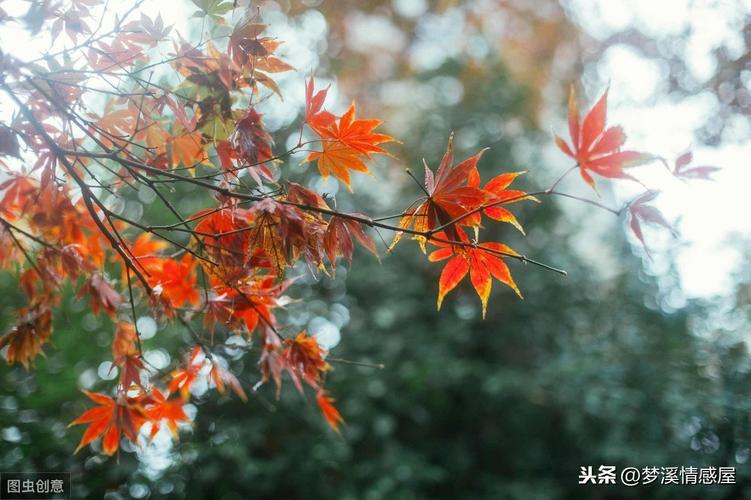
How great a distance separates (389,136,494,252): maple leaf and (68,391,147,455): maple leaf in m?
0.66

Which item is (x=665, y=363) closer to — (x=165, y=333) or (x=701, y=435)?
(x=701, y=435)

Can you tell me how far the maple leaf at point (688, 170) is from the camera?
793 mm

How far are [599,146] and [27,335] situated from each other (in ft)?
3.69

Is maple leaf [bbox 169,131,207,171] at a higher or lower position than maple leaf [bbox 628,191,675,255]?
higher

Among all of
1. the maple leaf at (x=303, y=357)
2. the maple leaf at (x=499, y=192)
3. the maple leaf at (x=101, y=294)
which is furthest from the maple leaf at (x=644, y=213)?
the maple leaf at (x=101, y=294)

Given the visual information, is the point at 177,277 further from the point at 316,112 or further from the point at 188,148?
the point at 316,112

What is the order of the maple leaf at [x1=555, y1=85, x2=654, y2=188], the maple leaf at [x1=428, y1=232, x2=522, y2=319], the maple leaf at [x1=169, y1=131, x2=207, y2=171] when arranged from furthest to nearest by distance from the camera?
the maple leaf at [x1=169, y1=131, x2=207, y2=171]
the maple leaf at [x1=428, y1=232, x2=522, y2=319]
the maple leaf at [x1=555, y1=85, x2=654, y2=188]

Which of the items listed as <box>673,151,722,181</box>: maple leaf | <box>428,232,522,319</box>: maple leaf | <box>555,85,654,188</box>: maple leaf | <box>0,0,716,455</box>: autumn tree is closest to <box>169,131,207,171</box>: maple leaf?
<box>0,0,716,455</box>: autumn tree

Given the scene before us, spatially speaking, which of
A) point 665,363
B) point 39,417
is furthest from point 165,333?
point 665,363

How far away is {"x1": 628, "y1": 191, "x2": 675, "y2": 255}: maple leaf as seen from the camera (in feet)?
2.60

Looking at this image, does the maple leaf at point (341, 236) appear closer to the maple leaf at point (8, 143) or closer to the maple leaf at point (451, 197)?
the maple leaf at point (451, 197)

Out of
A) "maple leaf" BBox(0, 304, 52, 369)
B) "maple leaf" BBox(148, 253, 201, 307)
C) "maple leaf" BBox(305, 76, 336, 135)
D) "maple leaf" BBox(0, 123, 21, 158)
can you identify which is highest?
"maple leaf" BBox(305, 76, 336, 135)

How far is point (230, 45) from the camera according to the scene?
3.12 feet

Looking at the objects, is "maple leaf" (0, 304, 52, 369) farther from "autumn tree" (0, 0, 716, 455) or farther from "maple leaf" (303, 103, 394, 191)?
"maple leaf" (303, 103, 394, 191)
